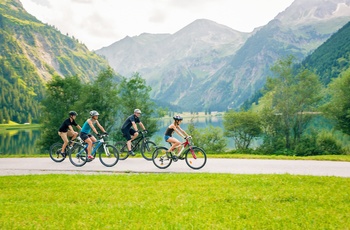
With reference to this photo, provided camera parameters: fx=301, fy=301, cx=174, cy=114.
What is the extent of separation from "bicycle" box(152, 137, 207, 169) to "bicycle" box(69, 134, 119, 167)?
279cm

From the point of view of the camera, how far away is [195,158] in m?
16.4

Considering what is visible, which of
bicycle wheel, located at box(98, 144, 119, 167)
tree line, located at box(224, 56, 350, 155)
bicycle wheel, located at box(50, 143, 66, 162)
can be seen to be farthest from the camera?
tree line, located at box(224, 56, 350, 155)

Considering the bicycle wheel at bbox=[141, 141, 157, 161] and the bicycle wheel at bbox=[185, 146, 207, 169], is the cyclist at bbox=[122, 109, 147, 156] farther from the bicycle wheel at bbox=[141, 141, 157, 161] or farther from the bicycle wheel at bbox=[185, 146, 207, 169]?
the bicycle wheel at bbox=[185, 146, 207, 169]

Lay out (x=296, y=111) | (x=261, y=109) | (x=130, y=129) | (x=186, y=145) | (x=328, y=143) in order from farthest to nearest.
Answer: (x=261, y=109), (x=296, y=111), (x=328, y=143), (x=130, y=129), (x=186, y=145)

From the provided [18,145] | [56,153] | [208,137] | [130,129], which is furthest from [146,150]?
[18,145]

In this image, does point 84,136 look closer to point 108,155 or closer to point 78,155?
point 78,155

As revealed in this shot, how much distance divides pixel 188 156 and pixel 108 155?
4859 mm

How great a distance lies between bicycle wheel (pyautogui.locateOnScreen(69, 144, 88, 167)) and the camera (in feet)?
59.4

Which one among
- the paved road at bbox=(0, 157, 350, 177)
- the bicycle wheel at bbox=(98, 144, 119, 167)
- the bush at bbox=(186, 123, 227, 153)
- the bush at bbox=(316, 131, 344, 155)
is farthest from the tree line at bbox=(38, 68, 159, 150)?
the bicycle wheel at bbox=(98, 144, 119, 167)

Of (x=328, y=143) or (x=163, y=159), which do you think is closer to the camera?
(x=163, y=159)

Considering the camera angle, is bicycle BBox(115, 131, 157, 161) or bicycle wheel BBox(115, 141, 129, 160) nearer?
bicycle wheel BBox(115, 141, 129, 160)

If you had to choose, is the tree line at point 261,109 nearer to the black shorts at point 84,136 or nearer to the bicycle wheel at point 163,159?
the bicycle wheel at point 163,159

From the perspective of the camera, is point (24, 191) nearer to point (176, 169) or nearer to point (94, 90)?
point (176, 169)

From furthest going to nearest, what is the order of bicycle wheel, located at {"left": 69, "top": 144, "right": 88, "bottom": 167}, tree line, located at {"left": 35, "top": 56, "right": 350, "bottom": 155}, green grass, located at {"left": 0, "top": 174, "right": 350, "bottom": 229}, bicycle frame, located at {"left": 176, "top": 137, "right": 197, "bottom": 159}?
tree line, located at {"left": 35, "top": 56, "right": 350, "bottom": 155} → bicycle wheel, located at {"left": 69, "top": 144, "right": 88, "bottom": 167} → bicycle frame, located at {"left": 176, "top": 137, "right": 197, "bottom": 159} → green grass, located at {"left": 0, "top": 174, "right": 350, "bottom": 229}
